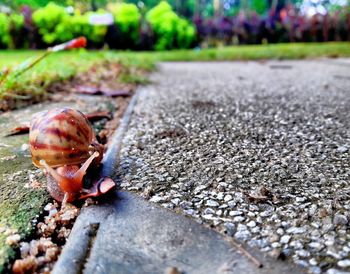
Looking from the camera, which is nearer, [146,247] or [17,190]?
[146,247]

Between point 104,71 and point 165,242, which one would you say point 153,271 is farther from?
point 104,71

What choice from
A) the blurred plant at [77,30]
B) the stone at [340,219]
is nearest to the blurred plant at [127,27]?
the blurred plant at [77,30]

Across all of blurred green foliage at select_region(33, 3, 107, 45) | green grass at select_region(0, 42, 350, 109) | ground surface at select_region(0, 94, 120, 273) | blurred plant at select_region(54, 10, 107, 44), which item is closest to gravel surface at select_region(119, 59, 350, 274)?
ground surface at select_region(0, 94, 120, 273)

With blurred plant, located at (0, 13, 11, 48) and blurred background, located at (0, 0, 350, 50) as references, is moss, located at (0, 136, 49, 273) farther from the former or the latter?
blurred plant, located at (0, 13, 11, 48)

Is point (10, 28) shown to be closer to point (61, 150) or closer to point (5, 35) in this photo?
point (5, 35)

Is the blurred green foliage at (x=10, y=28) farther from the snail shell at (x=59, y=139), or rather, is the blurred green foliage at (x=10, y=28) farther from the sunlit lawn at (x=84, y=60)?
the snail shell at (x=59, y=139)

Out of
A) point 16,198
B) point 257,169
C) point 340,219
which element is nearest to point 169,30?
point 257,169
